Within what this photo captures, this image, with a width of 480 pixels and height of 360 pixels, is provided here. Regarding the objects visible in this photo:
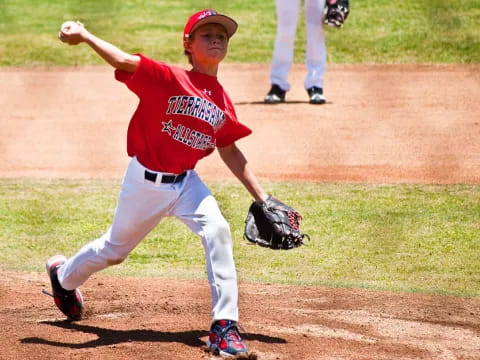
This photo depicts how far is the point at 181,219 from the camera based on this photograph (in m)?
3.78

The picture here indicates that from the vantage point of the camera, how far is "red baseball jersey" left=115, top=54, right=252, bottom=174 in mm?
3669

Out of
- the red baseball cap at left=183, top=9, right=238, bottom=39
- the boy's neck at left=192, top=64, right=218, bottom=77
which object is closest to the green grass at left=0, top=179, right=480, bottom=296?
the boy's neck at left=192, top=64, right=218, bottom=77

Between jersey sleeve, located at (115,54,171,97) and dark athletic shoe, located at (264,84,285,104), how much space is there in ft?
17.3

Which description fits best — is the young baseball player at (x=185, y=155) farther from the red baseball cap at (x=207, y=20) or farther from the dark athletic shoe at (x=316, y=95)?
the dark athletic shoe at (x=316, y=95)

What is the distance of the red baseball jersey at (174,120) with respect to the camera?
3.67 meters


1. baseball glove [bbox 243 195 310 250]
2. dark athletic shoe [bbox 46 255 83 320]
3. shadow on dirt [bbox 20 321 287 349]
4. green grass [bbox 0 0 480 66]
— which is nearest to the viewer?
shadow on dirt [bbox 20 321 287 349]

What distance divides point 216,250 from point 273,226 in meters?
0.34

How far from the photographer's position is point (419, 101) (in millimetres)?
8914

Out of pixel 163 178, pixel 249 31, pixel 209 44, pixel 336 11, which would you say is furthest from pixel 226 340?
pixel 249 31

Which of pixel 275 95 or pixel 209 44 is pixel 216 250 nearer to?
pixel 209 44

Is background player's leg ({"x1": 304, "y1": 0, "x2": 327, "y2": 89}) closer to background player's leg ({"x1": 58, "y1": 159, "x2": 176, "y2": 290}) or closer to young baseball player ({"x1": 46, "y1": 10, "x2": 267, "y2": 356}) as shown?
young baseball player ({"x1": 46, "y1": 10, "x2": 267, "y2": 356})

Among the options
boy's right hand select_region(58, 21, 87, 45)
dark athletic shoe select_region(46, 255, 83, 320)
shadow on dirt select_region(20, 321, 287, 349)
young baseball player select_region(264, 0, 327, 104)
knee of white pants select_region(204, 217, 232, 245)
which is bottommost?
shadow on dirt select_region(20, 321, 287, 349)

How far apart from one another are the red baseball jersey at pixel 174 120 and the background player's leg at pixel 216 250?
0.16 metres

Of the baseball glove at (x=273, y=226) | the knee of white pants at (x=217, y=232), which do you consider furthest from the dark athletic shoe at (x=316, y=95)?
the knee of white pants at (x=217, y=232)
